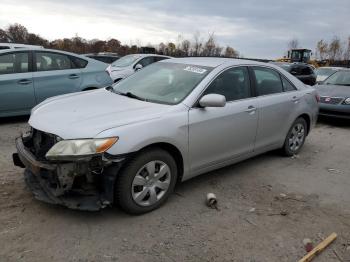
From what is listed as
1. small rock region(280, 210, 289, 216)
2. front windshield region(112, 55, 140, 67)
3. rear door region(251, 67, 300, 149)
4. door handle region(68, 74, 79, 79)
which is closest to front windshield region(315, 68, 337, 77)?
front windshield region(112, 55, 140, 67)

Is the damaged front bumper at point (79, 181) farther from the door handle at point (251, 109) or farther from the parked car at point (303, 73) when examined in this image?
the parked car at point (303, 73)

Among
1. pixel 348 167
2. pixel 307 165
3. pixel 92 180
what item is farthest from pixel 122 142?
pixel 348 167

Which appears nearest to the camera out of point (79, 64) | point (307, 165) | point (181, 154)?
point (181, 154)

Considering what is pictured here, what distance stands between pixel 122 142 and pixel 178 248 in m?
1.07

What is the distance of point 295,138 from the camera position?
6129mm

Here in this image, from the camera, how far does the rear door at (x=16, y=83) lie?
7.21 meters

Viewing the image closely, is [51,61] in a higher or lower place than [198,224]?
higher

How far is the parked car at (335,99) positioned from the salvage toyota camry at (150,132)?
397 cm

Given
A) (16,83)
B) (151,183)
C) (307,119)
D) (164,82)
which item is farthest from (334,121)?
(16,83)

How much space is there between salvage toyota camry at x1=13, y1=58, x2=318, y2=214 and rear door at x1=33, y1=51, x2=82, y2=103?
10.1 ft

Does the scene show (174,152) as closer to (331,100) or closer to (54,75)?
(54,75)

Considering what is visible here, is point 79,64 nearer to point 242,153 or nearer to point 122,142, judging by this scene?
point 242,153

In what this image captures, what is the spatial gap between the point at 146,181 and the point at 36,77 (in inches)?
188

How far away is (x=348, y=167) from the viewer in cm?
587
